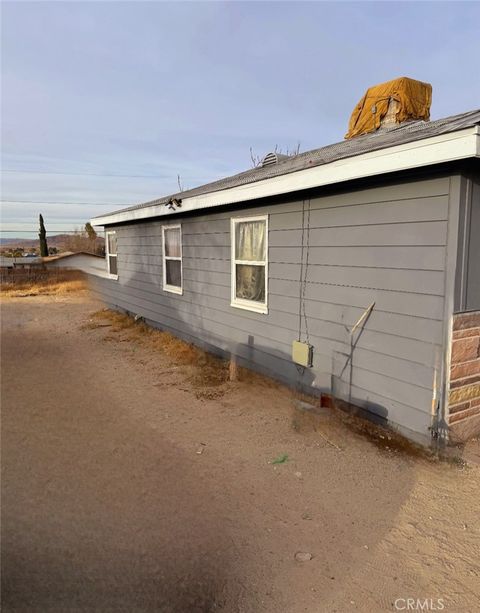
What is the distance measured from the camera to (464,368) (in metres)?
3.59

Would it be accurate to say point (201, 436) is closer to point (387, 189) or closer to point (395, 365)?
point (395, 365)

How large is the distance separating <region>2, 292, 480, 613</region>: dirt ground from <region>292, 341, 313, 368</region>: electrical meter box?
50 centimetres

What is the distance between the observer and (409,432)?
376 centimetres

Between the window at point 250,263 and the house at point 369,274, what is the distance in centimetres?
2

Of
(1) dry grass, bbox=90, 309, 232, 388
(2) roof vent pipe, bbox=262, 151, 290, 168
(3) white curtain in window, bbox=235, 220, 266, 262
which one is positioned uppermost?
(2) roof vent pipe, bbox=262, 151, 290, 168

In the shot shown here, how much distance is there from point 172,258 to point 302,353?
14.1 ft

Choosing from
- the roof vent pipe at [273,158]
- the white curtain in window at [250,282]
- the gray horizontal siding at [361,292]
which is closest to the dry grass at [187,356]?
the gray horizontal siding at [361,292]

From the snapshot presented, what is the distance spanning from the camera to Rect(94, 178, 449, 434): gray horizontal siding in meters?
3.57

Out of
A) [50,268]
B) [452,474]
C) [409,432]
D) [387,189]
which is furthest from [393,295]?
[50,268]

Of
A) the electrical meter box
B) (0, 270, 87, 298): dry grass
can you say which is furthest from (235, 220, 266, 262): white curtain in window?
(0, 270, 87, 298): dry grass

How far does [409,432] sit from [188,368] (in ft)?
11.4

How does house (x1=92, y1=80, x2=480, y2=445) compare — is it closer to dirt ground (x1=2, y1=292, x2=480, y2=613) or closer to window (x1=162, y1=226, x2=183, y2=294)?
dirt ground (x1=2, y1=292, x2=480, y2=613)

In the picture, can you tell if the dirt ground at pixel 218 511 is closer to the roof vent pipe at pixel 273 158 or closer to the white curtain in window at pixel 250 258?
the white curtain in window at pixel 250 258

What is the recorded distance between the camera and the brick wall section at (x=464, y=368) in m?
3.49
